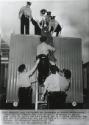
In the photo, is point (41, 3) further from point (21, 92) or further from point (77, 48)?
point (21, 92)

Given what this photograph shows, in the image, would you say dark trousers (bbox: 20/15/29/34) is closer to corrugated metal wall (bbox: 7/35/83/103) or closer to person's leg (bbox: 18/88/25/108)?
corrugated metal wall (bbox: 7/35/83/103)

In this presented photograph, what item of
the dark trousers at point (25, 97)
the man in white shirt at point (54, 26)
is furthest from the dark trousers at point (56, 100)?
the man in white shirt at point (54, 26)

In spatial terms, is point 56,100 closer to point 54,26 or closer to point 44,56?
point 44,56

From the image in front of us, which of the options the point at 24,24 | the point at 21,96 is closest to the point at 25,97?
the point at 21,96

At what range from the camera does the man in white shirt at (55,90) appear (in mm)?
1186

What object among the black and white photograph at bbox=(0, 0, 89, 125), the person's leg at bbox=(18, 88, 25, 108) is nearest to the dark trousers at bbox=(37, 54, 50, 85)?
the black and white photograph at bbox=(0, 0, 89, 125)

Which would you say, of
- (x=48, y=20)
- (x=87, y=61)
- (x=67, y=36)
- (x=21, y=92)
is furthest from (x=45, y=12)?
(x=21, y=92)

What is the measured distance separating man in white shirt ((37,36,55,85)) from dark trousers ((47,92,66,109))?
0.32 ft

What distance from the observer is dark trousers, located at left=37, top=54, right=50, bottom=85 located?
46.7 inches

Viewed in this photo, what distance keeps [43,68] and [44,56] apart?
7 cm

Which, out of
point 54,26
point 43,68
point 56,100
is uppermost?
point 54,26

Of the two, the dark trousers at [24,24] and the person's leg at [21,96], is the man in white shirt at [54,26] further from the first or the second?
the person's leg at [21,96]

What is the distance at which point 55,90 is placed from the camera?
1193mm

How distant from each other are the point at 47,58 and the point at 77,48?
0.60ft
